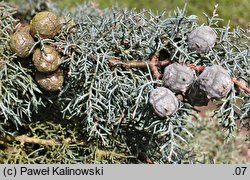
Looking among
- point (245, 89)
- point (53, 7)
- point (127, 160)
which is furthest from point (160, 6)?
point (245, 89)

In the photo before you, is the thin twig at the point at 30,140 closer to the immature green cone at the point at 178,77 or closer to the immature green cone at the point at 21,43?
the immature green cone at the point at 21,43

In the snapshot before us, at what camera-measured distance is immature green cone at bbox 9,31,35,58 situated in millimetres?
1260

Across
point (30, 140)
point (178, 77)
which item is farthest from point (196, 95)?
point (30, 140)

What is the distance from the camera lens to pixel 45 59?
4.07ft

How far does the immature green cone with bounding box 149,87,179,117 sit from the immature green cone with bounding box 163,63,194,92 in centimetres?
2

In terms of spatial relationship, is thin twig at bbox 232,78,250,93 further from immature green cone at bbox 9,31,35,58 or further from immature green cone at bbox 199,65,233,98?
immature green cone at bbox 9,31,35,58

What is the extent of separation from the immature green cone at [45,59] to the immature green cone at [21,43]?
26 millimetres

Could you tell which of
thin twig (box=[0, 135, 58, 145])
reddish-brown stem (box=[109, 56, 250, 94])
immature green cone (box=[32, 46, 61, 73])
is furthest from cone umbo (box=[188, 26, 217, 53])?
thin twig (box=[0, 135, 58, 145])

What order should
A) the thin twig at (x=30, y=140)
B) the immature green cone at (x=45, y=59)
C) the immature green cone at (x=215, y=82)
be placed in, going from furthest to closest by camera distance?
the thin twig at (x=30, y=140)
the immature green cone at (x=45, y=59)
the immature green cone at (x=215, y=82)

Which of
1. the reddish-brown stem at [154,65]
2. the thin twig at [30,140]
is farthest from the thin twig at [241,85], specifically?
the thin twig at [30,140]

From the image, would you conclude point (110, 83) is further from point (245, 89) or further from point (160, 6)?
point (160, 6)

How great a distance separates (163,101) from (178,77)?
2.7 inches

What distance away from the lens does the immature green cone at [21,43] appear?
4.13 ft
